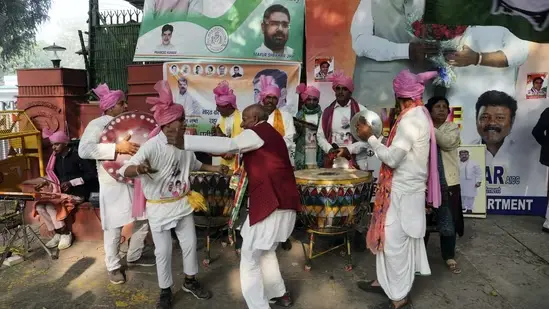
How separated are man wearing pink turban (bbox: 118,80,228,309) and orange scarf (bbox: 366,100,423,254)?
1378 mm

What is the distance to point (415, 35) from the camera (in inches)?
253

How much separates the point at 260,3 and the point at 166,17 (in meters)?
1.57

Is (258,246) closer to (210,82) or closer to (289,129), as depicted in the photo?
(289,129)

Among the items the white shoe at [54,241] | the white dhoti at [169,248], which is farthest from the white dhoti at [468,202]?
the white shoe at [54,241]

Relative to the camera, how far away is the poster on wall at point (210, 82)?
6840 millimetres

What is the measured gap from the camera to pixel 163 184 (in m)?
3.70

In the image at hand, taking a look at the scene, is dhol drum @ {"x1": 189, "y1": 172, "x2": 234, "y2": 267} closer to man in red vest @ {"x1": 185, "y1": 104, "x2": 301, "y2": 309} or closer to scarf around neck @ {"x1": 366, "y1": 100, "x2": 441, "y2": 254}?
man in red vest @ {"x1": 185, "y1": 104, "x2": 301, "y2": 309}

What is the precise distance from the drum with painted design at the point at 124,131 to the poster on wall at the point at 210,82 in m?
2.40

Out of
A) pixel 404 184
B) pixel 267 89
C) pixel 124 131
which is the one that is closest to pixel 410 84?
pixel 404 184

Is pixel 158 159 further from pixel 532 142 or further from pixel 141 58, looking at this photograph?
pixel 532 142

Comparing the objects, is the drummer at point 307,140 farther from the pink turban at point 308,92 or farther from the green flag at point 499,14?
the green flag at point 499,14

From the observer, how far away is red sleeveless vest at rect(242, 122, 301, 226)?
3.34 metres

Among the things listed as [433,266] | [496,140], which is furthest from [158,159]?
[496,140]

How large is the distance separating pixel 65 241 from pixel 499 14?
5.09m
